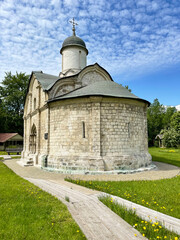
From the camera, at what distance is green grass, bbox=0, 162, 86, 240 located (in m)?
3.04

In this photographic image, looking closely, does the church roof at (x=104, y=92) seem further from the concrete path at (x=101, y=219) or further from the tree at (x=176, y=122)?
the tree at (x=176, y=122)

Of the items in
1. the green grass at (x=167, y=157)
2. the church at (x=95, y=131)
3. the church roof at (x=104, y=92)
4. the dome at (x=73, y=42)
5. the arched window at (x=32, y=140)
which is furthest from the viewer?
the dome at (x=73, y=42)

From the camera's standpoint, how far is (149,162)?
36.1ft

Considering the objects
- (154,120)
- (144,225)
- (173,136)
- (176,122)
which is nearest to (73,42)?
(144,225)

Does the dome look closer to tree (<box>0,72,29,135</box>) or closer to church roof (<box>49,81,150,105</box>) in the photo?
church roof (<box>49,81,150,105</box>)

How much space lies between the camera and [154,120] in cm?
4519

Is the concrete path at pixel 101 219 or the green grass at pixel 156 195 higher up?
the concrete path at pixel 101 219

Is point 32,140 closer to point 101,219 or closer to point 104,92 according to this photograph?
point 104,92

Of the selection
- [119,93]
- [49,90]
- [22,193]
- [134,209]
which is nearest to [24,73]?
[49,90]

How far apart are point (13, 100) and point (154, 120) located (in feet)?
112

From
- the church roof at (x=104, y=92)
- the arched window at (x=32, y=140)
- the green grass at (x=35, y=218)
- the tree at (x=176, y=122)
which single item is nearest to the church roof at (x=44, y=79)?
the church roof at (x=104, y=92)

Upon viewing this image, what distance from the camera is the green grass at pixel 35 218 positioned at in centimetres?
304

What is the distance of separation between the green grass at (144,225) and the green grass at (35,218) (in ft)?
3.17

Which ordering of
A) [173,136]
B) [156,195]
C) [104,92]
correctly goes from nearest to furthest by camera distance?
[156,195]
[104,92]
[173,136]
